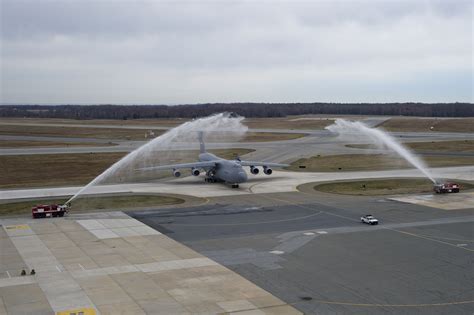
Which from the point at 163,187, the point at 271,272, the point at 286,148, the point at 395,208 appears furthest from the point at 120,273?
the point at 286,148

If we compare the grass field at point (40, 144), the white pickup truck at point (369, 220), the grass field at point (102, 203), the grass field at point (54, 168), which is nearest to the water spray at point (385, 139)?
the white pickup truck at point (369, 220)

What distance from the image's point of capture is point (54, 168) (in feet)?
320

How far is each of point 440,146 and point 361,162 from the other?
132ft

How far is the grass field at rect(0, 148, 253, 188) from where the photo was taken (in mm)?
83250

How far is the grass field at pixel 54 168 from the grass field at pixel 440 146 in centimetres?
3765

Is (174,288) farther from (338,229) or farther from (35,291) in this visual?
(338,229)

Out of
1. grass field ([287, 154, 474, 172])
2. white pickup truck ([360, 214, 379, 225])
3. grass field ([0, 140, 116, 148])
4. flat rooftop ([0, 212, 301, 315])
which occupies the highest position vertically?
grass field ([0, 140, 116, 148])

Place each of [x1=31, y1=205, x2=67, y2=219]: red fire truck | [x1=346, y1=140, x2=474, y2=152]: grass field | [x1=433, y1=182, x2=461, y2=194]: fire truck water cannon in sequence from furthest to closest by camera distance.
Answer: [x1=346, y1=140, x2=474, y2=152]: grass field → [x1=433, y1=182, x2=461, y2=194]: fire truck water cannon → [x1=31, y1=205, x2=67, y2=219]: red fire truck

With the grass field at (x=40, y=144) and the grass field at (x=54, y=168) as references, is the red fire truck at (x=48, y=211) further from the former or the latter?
the grass field at (x=40, y=144)

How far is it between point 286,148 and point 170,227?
8602 cm

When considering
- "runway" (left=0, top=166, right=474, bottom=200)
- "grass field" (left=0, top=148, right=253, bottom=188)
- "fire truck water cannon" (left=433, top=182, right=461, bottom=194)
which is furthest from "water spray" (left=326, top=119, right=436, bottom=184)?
"grass field" (left=0, top=148, right=253, bottom=188)

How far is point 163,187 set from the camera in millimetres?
77938

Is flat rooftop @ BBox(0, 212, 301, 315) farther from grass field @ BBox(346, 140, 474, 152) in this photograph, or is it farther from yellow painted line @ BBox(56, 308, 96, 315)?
grass field @ BBox(346, 140, 474, 152)

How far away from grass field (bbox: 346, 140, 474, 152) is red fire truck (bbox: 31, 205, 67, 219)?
96818 millimetres
